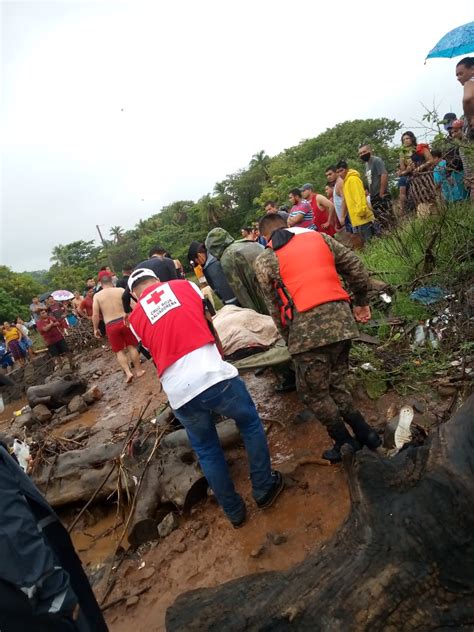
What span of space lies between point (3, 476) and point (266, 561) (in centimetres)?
173

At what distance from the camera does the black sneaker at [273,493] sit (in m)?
2.81

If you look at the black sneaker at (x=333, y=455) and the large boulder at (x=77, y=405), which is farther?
the large boulder at (x=77, y=405)

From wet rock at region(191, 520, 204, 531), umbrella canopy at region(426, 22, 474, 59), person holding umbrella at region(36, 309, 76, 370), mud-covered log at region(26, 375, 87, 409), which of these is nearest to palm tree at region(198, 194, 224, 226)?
person holding umbrella at region(36, 309, 76, 370)

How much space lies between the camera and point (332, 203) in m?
7.07

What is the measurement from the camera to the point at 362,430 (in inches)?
108

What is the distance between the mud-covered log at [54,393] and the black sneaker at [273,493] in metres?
5.70

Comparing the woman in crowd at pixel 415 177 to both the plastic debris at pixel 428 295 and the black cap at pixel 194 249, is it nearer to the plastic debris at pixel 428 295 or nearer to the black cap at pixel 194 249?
→ the plastic debris at pixel 428 295

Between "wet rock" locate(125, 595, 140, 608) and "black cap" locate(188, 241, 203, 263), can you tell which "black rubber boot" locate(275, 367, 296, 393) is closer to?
"black cap" locate(188, 241, 203, 263)

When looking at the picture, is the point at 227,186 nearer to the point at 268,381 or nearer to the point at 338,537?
the point at 268,381

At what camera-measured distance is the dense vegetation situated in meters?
29.1

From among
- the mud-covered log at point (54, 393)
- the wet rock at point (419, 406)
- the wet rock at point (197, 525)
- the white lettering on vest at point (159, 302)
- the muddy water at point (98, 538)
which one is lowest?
the muddy water at point (98, 538)

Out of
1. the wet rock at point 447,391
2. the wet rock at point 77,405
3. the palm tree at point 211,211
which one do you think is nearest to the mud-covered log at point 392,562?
the wet rock at point 447,391

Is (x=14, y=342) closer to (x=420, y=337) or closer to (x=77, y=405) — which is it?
(x=77, y=405)

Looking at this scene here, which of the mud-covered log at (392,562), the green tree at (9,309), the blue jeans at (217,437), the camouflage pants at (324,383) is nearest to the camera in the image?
the mud-covered log at (392,562)
